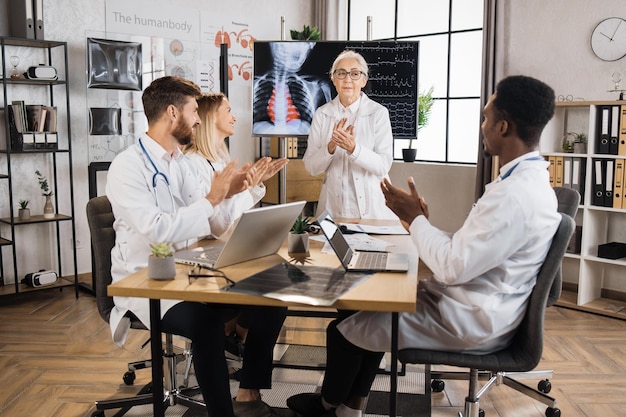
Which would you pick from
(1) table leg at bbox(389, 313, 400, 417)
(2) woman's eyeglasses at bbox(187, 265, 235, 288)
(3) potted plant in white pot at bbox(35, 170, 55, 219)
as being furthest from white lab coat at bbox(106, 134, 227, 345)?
(3) potted plant in white pot at bbox(35, 170, 55, 219)

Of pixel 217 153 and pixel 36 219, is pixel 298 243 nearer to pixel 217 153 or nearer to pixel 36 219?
pixel 217 153

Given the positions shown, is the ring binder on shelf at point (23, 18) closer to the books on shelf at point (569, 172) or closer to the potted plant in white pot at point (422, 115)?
the potted plant in white pot at point (422, 115)

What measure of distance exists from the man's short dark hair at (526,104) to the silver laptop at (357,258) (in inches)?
22.4

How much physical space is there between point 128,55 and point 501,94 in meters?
3.71

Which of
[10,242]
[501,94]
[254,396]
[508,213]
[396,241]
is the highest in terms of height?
[501,94]

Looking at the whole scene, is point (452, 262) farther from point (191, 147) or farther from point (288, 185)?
point (288, 185)

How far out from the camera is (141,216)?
2262 mm

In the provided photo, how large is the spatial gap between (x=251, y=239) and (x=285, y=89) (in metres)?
2.55

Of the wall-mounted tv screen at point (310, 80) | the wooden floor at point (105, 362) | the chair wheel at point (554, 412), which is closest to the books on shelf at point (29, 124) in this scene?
the wooden floor at point (105, 362)

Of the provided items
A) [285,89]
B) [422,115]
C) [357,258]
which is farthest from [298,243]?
[422,115]

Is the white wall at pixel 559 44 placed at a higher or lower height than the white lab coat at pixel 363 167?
higher

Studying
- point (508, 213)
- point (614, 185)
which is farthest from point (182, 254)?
point (614, 185)

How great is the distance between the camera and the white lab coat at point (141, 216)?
2.26 metres

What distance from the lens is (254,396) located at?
2457 millimetres
